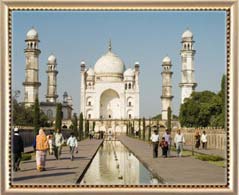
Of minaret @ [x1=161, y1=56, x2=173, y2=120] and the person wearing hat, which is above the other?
minaret @ [x1=161, y1=56, x2=173, y2=120]

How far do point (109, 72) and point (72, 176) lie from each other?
36.5 metres

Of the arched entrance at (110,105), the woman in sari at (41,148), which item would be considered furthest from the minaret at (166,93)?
the woman in sari at (41,148)

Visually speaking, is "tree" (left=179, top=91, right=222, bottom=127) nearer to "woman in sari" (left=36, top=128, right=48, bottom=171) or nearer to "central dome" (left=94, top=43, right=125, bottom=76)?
"central dome" (left=94, top=43, right=125, bottom=76)

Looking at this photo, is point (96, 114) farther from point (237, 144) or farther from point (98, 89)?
point (237, 144)

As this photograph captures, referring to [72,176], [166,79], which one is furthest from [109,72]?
[72,176]

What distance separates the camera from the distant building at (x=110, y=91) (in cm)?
4322

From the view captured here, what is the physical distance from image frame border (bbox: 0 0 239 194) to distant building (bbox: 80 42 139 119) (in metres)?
37.6

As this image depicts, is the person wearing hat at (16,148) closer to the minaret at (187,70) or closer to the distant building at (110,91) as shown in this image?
the minaret at (187,70)

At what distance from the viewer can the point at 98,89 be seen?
145 ft

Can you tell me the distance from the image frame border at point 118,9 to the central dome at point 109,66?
1468 inches

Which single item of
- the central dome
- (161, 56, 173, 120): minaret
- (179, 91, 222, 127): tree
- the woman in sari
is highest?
the central dome

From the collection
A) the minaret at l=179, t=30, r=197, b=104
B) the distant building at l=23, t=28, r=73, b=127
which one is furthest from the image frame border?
the minaret at l=179, t=30, r=197, b=104

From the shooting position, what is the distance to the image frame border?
4789 mm

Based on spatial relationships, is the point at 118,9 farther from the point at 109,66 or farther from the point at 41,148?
the point at 109,66
